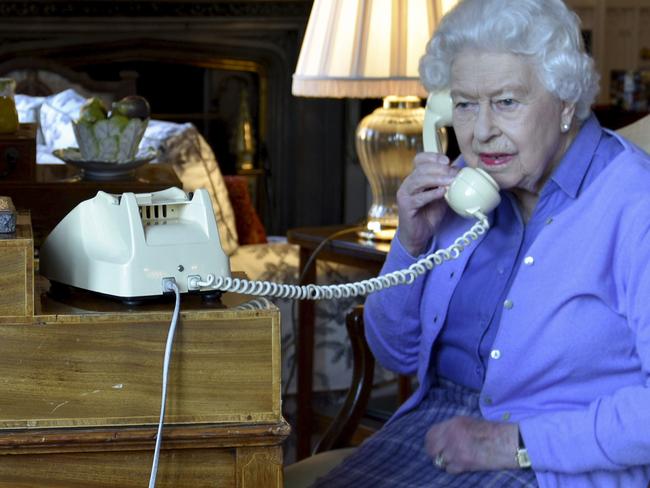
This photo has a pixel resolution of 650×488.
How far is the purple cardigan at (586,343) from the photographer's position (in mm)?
1419

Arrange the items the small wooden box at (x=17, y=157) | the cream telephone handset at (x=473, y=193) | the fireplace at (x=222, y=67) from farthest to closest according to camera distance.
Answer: the fireplace at (x=222, y=67) → the small wooden box at (x=17, y=157) → the cream telephone handset at (x=473, y=193)

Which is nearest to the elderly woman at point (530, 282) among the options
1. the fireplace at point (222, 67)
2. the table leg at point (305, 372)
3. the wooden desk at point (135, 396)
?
the wooden desk at point (135, 396)

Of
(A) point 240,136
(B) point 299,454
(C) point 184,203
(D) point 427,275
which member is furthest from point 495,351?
(A) point 240,136

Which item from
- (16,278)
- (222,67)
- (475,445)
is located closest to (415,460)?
(475,445)

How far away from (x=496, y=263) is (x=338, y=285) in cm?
38

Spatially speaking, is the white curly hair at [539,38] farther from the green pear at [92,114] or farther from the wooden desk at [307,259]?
the green pear at [92,114]

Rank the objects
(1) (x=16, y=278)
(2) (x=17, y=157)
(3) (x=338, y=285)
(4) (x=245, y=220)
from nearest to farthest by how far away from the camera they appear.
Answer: (1) (x=16, y=278)
(3) (x=338, y=285)
(2) (x=17, y=157)
(4) (x=245, y=220)

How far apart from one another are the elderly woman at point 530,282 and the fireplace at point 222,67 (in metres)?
3.12

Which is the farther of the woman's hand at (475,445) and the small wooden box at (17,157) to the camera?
the small wooden box at (17,157)

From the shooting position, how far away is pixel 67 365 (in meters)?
1.11

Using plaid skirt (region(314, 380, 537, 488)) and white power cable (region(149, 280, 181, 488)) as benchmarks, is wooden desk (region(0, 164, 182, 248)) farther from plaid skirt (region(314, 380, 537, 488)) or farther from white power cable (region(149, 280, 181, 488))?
white power cable (region(149, 280, 181, 488))

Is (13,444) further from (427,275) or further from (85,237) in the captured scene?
(427,275)

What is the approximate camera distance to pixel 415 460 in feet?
5.26

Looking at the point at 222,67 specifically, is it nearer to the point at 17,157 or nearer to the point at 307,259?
the point at 307,259
